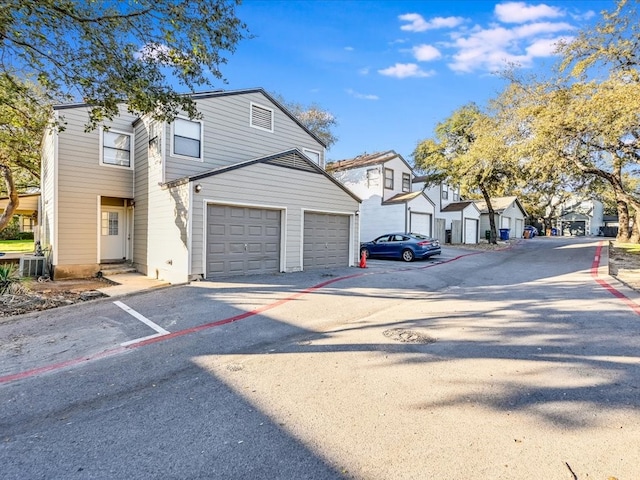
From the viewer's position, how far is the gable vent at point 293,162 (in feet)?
38.8

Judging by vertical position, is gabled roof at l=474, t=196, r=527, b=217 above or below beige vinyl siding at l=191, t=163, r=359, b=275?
above

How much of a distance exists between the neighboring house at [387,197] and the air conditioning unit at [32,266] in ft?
58.3

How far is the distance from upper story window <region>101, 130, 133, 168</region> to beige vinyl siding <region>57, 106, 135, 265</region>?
0.23 meters

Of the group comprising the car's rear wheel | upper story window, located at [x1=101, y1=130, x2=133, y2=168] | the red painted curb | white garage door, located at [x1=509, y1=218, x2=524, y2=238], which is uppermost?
upper story window, located at [x1=101, y1=130, x2=133, y2=168]

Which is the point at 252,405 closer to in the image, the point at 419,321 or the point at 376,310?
the point at 419,321

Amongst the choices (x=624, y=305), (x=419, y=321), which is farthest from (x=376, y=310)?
(x=624, y=305)

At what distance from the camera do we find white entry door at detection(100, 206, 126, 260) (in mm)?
13359

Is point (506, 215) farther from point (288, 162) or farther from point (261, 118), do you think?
point (288, 162)

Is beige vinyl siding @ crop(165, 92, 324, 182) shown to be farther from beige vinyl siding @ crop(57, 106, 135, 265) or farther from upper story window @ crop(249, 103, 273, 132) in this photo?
beige vinyl siding @ crop(57, 106, 135, 265)

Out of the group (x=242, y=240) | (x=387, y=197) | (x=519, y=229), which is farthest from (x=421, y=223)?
(x=519, y=229)

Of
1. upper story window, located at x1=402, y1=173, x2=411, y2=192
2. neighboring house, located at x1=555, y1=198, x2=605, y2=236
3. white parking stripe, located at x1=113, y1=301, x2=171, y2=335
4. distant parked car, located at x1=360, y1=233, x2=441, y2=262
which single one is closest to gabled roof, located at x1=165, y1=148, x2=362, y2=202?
white parking stripe, located at x1=113, y1=301, x2=171, y2=335

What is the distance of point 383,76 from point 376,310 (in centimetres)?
1201

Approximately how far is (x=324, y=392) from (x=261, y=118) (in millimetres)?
13070

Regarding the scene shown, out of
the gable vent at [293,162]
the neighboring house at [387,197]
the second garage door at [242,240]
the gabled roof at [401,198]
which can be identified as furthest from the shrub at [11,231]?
the gabled roof at [401,198]
